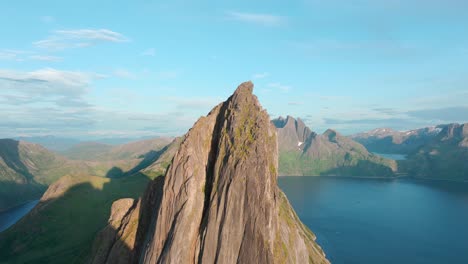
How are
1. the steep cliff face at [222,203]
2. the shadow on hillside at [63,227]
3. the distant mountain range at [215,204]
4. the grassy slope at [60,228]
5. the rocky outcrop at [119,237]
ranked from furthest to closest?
1. the grassy slope at [60,228]
2. the shadow on hillside at [63,227]
3. the rocky outcrop at [119,237]
4. the distant mountain range at [215,204]
5. the steep cliff face at [222,203]

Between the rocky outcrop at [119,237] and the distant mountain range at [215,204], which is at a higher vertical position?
the distant mountain range at [215,204]

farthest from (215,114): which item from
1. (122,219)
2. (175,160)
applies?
(122,219)

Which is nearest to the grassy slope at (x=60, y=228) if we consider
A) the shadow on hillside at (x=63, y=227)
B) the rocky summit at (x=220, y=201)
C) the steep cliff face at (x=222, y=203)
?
the shadow on hillside at (x=63, y=227)

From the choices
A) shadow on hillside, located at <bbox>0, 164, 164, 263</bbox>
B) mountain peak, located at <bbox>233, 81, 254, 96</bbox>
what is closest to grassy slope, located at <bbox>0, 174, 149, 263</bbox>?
shadow on hillside, located at <bbox>0, 164, 164, 263</bbox>

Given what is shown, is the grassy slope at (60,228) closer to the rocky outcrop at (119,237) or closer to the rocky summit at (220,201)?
the rocky outcrop at (119,237)

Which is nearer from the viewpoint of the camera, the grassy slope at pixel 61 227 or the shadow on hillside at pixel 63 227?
the shadow on hillside at pixel 63 227

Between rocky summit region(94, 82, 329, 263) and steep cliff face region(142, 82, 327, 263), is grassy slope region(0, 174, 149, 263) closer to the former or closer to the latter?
rocky summit region(94, 82, 329, 263)
